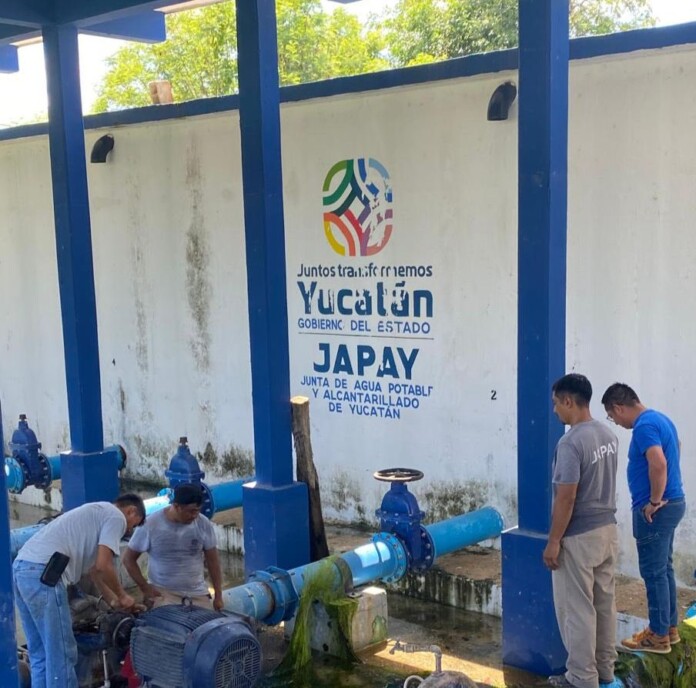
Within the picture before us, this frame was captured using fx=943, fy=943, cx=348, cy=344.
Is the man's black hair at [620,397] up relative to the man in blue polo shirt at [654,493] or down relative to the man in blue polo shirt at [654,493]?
up

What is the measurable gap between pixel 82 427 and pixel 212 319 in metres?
2.07

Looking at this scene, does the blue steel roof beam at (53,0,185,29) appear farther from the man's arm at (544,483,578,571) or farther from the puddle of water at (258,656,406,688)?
the puddle of water at (258,656,406,688)

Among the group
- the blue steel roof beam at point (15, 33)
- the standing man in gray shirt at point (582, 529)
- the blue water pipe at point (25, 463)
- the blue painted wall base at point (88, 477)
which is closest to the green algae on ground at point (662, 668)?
the standing man in gray shirt at point (582, 529)

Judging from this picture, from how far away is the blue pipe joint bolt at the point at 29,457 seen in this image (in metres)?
8.95

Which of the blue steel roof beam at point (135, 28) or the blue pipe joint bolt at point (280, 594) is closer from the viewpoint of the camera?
the blue pipe joint bolt at point (280, 594)

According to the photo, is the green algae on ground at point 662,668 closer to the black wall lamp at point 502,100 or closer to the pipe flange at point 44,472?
the black wall lamp at point 502,100

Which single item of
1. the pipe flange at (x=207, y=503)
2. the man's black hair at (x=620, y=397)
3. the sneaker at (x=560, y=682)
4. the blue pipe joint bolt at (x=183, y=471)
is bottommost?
the sneaker at (x=560, y=682)

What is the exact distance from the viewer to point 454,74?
7488mm

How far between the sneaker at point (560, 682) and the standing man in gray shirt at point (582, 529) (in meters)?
0.02

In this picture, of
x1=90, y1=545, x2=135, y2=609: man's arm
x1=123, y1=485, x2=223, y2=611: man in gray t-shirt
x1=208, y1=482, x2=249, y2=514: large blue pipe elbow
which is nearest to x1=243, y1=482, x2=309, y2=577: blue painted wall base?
x1=123, y1=485, x2=223, y2=611: man in gray t-shirt

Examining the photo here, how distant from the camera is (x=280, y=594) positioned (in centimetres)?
581

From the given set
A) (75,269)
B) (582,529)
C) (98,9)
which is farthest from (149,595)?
(98,9)

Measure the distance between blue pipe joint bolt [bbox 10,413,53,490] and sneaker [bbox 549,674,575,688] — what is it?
559cm

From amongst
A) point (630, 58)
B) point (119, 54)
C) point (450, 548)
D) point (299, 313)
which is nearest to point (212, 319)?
point (299, 313)
